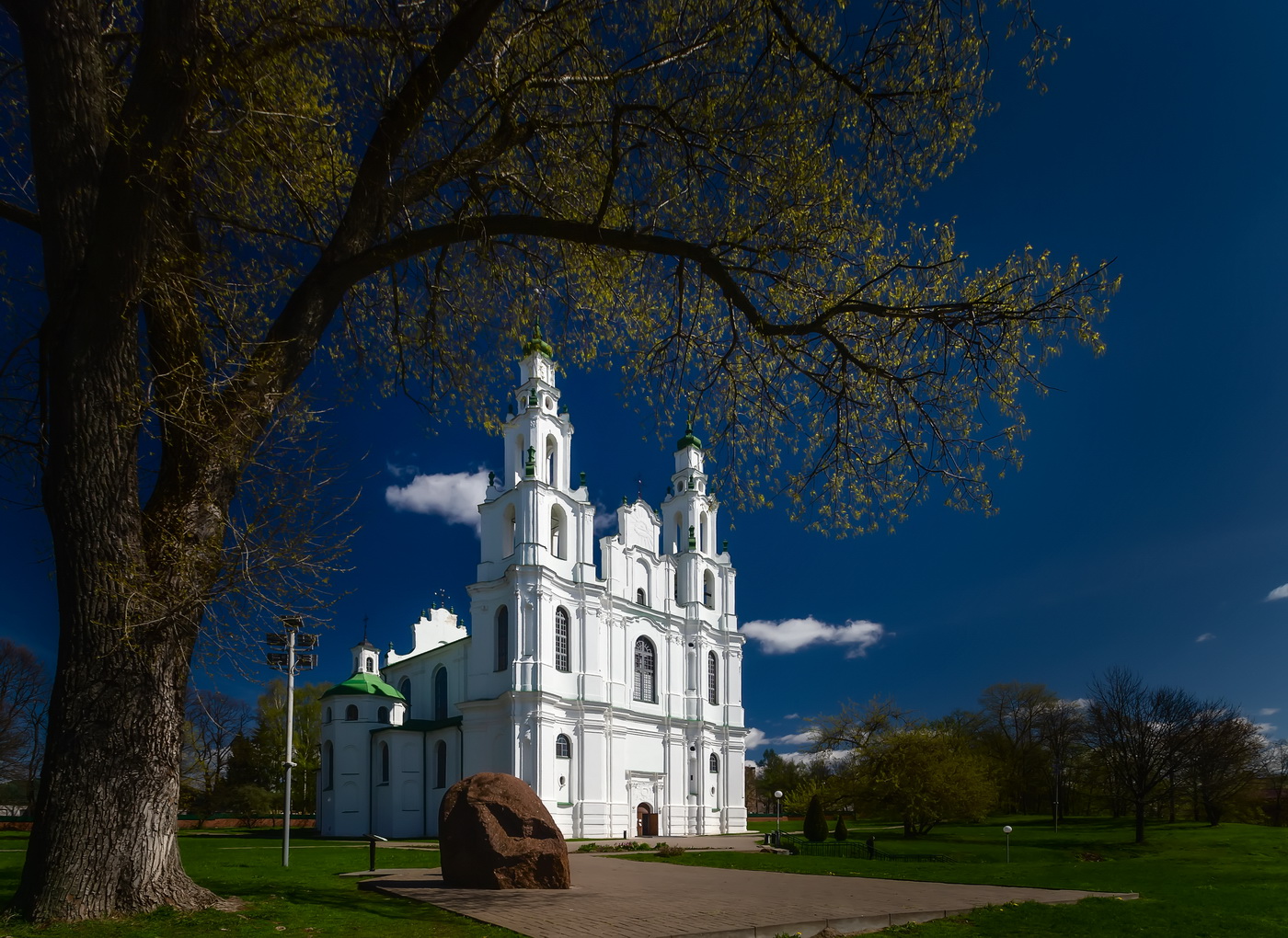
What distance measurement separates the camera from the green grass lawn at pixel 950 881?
25.9 ft

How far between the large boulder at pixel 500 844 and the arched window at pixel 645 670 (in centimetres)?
3380

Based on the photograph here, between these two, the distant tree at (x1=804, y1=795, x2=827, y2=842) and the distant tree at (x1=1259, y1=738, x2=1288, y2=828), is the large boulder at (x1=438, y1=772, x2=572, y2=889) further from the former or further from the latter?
the distant tree at (x1=1259, y1=738, x2=1288, y2=828)

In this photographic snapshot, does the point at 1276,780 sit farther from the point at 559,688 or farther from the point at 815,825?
the point at 559,688

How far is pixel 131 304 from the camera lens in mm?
7574

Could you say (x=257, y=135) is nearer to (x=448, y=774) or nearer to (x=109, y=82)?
(x=109, y=82)

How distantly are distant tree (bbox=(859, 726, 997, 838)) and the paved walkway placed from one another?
73.8ft

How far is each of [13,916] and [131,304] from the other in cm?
506

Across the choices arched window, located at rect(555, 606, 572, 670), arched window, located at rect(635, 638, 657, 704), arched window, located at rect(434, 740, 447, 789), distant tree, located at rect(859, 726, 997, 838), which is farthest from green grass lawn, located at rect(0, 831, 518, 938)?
arched window, located at rect(635, 638, 657, 704)

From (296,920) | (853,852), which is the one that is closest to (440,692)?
(853,852)

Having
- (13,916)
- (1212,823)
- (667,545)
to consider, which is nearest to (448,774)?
(667,545)

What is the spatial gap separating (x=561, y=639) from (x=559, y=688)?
2.33m

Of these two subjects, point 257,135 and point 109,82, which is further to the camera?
point 109,82

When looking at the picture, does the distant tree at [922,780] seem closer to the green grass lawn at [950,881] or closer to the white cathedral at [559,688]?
the green grass lawn at [950,881]

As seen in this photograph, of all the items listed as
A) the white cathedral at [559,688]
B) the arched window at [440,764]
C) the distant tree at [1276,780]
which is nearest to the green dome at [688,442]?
the white cathedral at [559,688]
